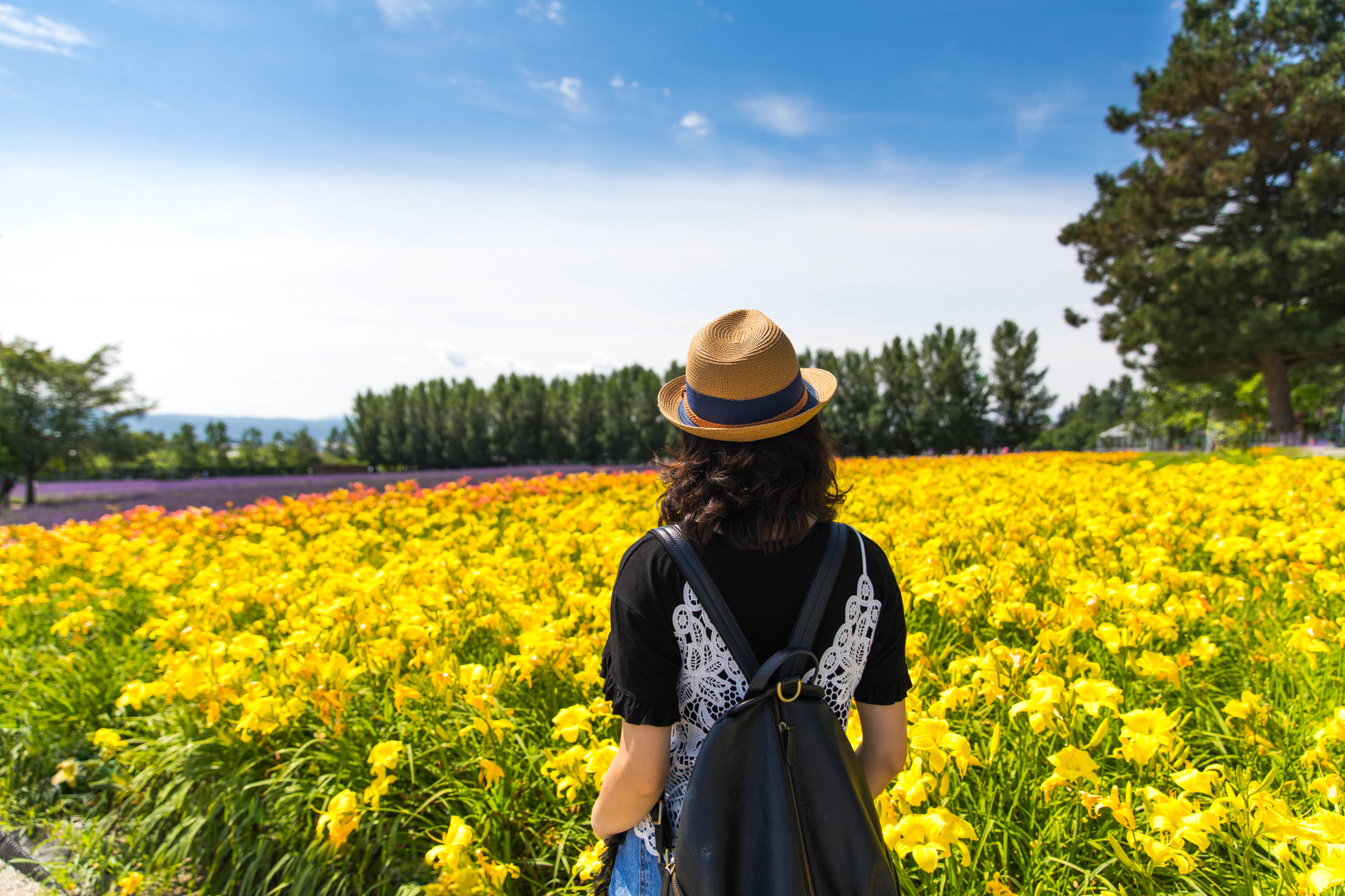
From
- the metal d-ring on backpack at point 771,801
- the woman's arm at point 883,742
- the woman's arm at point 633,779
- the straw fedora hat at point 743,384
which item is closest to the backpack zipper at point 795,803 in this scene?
the metal d-ring on backpack at point 771,801

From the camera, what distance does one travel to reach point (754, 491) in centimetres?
121

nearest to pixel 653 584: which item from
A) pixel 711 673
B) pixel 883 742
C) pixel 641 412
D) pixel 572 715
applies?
pixel 711 673

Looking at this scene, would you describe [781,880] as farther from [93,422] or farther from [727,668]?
[93,422]

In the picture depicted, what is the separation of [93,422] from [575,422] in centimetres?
2824

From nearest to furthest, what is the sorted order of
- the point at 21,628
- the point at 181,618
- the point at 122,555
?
1. the point at 181,618
2. the point at 21,628
3. the point at 122,555

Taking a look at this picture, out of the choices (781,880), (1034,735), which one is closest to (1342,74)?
(1034,735)

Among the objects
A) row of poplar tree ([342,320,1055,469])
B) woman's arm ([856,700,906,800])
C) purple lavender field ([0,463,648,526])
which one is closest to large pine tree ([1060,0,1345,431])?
row of poplar tree ([342,320,1055,469])

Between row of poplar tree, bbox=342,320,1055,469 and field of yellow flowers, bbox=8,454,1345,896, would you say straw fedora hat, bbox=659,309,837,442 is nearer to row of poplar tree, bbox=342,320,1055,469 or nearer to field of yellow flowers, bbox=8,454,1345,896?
field of yellow flowers, bbox=8,454,1345,896

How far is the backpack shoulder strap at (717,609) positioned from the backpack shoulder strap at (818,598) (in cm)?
8

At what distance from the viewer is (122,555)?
16.6 ft

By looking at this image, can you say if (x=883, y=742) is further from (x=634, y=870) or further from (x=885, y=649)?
(x=634, y=870)

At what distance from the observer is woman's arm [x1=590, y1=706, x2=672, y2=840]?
4.05 ft

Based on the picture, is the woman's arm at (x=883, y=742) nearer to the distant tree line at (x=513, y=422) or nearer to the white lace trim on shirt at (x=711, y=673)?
the white lace trim on shirt at (x=711, y=673)

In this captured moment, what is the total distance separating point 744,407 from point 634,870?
1.02 m
